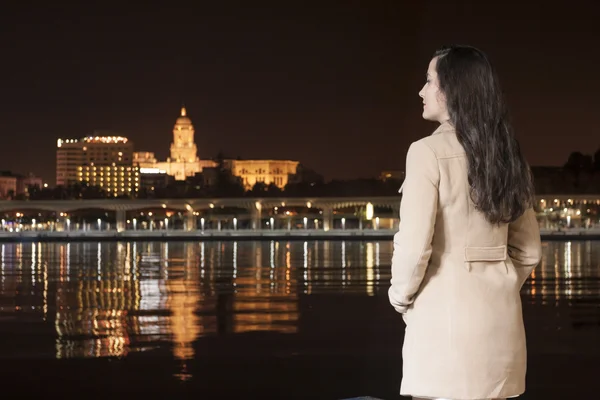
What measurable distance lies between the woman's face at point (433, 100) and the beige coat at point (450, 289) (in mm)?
83

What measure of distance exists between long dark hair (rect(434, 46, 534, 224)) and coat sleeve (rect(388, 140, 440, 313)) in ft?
0.55

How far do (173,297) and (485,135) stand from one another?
2139 cm

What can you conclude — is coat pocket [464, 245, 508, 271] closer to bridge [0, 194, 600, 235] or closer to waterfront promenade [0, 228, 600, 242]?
waterfront promenade [0, 228, 600, 242]

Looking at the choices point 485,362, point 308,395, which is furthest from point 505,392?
point 308,395

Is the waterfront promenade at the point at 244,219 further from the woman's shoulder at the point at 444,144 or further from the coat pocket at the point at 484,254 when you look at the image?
the woman's shoulder at the point at 444,144

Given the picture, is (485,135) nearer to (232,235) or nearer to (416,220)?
(416,220)

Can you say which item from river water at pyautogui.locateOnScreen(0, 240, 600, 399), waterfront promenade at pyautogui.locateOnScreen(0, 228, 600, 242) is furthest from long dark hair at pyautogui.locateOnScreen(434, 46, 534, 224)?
waterfront promenade at pyautogui.locateOnScreen(0, 228, 600, 242)

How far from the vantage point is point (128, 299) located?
81.2ft

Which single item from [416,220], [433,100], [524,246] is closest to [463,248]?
[416,220]

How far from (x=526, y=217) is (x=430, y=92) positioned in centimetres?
59

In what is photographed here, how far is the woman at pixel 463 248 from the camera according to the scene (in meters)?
3.87

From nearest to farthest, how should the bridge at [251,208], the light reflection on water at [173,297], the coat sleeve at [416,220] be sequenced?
the coat sleeve at [416,220] → the light reflection on water at [173,297] → the bridge at [251,208]

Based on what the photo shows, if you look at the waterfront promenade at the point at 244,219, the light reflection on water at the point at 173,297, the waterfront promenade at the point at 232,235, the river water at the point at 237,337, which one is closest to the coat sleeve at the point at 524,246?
the river water at the point at 237,337

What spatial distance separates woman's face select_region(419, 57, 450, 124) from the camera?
4.08 m
